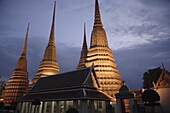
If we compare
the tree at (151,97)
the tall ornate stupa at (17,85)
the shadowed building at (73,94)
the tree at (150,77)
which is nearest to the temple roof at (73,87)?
the shadowed building at (73,94)

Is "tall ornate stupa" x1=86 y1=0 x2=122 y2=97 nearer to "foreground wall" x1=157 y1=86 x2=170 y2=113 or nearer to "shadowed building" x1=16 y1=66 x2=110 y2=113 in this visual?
"shadowed building" x1=16 y1=66 x2=110 y2=113

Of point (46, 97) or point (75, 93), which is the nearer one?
point (75, 93)

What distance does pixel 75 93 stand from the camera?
24875 mm

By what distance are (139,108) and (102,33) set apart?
972 inches

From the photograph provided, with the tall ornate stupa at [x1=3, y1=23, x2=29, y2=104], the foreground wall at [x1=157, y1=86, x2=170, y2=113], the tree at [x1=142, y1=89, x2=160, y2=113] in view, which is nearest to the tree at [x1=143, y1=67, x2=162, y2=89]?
the foreground wall at [x1=157, y1=86, x2=170, y2=113]

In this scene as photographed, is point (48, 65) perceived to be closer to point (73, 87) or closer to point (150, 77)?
point (73, 87)

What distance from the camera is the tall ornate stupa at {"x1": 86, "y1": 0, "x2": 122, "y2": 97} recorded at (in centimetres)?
3756

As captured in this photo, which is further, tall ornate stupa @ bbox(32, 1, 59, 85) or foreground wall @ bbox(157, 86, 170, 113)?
tall ornate stupa @ bbox(32, 1, 59, 85)

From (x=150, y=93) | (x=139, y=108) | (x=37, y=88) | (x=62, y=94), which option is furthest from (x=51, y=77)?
(x=150, y=93)

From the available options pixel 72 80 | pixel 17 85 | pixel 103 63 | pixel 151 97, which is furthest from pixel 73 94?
pixel 17 85

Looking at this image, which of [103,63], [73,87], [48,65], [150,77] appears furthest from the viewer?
[48,65]

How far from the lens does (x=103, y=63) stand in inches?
1601

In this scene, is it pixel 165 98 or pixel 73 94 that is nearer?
pixel 73 94

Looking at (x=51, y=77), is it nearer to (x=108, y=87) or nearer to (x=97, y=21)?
(x=108, y=87)
